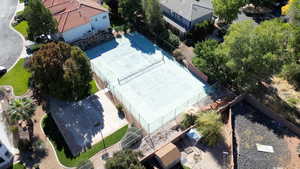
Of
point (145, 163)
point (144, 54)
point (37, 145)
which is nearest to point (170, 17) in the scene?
point (144, 54)

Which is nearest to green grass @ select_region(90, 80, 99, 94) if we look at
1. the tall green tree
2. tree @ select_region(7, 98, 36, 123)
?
tree @ select_region(7, 98, 36, 123)

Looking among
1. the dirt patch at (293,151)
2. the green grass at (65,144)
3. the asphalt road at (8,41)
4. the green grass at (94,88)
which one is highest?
the asphalt road at (8,41)

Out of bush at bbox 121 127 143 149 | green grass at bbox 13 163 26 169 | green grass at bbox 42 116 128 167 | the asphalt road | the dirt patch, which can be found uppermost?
the asphalt road

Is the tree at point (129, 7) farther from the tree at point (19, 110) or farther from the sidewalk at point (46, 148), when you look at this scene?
the tree at point (19, 110)

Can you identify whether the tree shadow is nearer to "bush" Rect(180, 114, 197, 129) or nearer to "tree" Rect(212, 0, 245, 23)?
"bush" Rect(180, 114, 197, 129)

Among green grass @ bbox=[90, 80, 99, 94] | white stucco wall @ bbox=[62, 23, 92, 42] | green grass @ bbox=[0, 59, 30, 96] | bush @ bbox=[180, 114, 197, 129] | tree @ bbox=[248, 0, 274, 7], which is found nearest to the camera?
bush @ bbox=[180, 114, 197, 129]

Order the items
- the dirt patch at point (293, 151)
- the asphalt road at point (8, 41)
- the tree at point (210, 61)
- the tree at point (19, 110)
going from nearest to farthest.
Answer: the dirt patch at point (293, 151) → the tree at point (19, 110) → the tree at point (210, 61) → the asphalt road at point (8, 41)

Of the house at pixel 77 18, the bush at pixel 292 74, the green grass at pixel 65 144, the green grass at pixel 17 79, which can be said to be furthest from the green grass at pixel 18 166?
the bush at pixel 292 74
